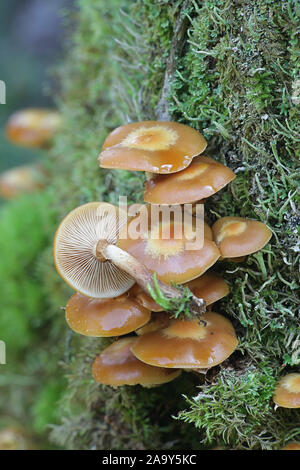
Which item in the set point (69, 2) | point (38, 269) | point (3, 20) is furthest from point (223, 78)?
point (3, 20)

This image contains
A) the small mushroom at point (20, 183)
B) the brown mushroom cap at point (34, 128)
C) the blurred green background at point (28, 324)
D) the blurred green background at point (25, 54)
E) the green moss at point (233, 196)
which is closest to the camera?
the green moss at point (233, 196)

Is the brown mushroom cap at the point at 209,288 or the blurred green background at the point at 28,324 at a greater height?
the brown mushroom cap at the point at 209,288

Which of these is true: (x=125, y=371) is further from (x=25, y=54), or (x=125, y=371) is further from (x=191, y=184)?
(x=25, y=54)

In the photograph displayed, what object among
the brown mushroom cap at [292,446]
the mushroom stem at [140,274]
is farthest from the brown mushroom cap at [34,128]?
the brown mushroom cap at [292,446]

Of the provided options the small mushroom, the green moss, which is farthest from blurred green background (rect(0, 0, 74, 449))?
the green moss

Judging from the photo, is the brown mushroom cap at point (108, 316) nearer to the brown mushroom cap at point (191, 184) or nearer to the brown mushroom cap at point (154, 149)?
the brown mushroom cap at point (191, 184)

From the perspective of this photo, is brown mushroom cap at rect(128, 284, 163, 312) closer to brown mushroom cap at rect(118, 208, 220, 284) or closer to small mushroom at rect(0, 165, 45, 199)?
brown mushroom cap at rect(118, 208, 220, 284)

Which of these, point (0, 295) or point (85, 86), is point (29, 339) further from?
point (85, 86)

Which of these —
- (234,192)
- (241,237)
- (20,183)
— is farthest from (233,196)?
(20,183)
